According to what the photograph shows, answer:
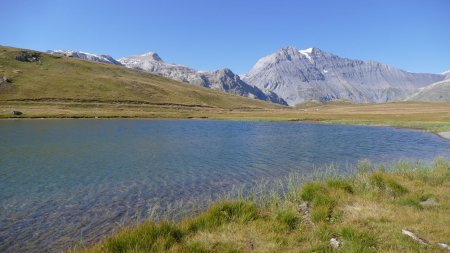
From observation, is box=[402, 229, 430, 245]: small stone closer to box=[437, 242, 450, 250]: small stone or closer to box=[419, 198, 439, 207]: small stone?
box=[437, 242, 450, 250]: small stone

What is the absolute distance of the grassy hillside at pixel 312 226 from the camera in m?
9.91

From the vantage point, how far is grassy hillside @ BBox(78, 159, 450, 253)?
991 cm

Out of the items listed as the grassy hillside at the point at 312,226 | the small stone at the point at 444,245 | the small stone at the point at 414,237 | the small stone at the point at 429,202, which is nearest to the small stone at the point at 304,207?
the grassy hillside at the point at 312,226

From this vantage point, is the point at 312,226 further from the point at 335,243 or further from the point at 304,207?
the point at 304,207

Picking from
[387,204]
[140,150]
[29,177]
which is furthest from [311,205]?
[140,150]

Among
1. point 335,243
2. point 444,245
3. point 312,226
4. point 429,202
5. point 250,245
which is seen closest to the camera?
point 444,245

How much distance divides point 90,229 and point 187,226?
19.9 feet

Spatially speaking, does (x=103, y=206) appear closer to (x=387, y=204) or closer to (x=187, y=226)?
(x=187, y=226)

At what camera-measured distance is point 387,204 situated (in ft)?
47.8

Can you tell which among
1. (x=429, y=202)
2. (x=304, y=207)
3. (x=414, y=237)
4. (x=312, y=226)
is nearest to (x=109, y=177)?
(x=304, y=207)

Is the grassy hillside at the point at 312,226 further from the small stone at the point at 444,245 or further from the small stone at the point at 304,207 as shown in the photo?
the small stone at the point at 444,245

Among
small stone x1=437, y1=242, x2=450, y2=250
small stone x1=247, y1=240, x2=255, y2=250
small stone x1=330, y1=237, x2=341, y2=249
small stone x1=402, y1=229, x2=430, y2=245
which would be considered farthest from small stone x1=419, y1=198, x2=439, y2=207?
small stone x1=247, y1=240, x2=255, y2=250

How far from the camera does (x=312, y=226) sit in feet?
39.6

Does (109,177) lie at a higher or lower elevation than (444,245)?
lower
